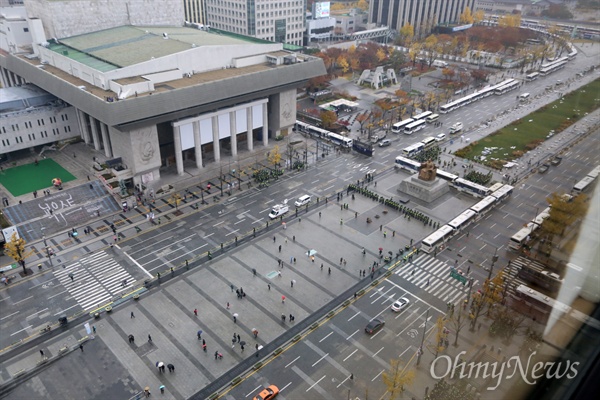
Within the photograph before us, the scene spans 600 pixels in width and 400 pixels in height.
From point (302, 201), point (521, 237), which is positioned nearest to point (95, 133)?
point (302, 201)

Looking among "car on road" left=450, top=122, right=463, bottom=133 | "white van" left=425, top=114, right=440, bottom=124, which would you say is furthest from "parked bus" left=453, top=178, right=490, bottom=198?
"white van" left=425, top=114, right=440, bottom=124

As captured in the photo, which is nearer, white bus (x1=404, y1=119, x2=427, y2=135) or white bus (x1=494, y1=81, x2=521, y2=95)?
white bus (x1=404, y1=119, x2=427, y2=135)

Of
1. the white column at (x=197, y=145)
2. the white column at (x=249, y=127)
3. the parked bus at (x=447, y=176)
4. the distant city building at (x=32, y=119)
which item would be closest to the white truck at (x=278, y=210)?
the white column at (x=197, y=145)

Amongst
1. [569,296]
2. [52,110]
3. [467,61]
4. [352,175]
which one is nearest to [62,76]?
[52,110]

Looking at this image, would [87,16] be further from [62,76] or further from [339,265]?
[339,265]

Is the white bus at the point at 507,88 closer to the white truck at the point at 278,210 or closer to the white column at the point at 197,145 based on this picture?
the white truck at the point at 278,210

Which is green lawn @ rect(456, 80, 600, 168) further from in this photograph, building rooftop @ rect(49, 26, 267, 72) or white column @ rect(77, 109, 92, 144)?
white column @ rect(77, 109, 92, 144)
